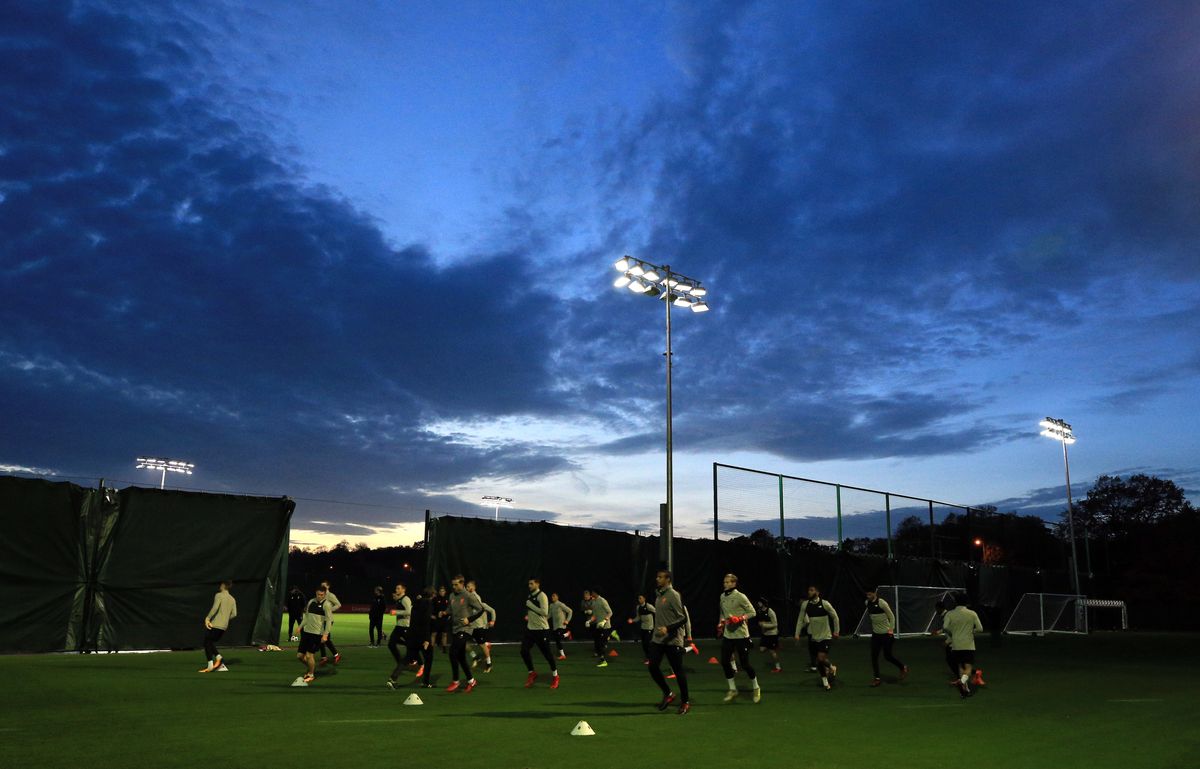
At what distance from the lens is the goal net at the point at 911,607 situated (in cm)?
3816

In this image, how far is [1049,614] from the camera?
50.3 meters

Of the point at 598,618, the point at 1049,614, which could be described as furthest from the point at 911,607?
the point at 598,618

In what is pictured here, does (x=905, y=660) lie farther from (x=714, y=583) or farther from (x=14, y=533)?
(x=14, y=533)

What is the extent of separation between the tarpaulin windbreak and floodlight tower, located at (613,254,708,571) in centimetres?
1073

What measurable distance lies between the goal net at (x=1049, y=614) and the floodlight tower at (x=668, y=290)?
96.3ft

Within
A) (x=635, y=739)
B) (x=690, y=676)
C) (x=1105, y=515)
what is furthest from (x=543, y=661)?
(x=1105, y=515)

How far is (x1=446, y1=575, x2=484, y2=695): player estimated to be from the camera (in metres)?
15.1

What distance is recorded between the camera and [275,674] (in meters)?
17.5

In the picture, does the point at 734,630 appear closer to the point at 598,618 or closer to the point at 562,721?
the point at 562,721

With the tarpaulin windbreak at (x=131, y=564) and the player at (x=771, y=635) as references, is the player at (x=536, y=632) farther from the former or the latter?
the tarpaulin windbreak at (x=131, y=564)

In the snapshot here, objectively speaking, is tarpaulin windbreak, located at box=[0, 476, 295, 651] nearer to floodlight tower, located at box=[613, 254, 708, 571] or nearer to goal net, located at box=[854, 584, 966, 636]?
floodlight tower, located at box=[613, 254, 708, 571]

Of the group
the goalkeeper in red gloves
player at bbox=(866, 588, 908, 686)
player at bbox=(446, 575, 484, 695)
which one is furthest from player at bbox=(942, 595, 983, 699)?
player at bbox=(446, 575, 484, 695)

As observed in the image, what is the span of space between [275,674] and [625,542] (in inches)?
626

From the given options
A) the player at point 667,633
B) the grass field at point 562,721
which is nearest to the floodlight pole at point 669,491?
the grass field at point 562,721
